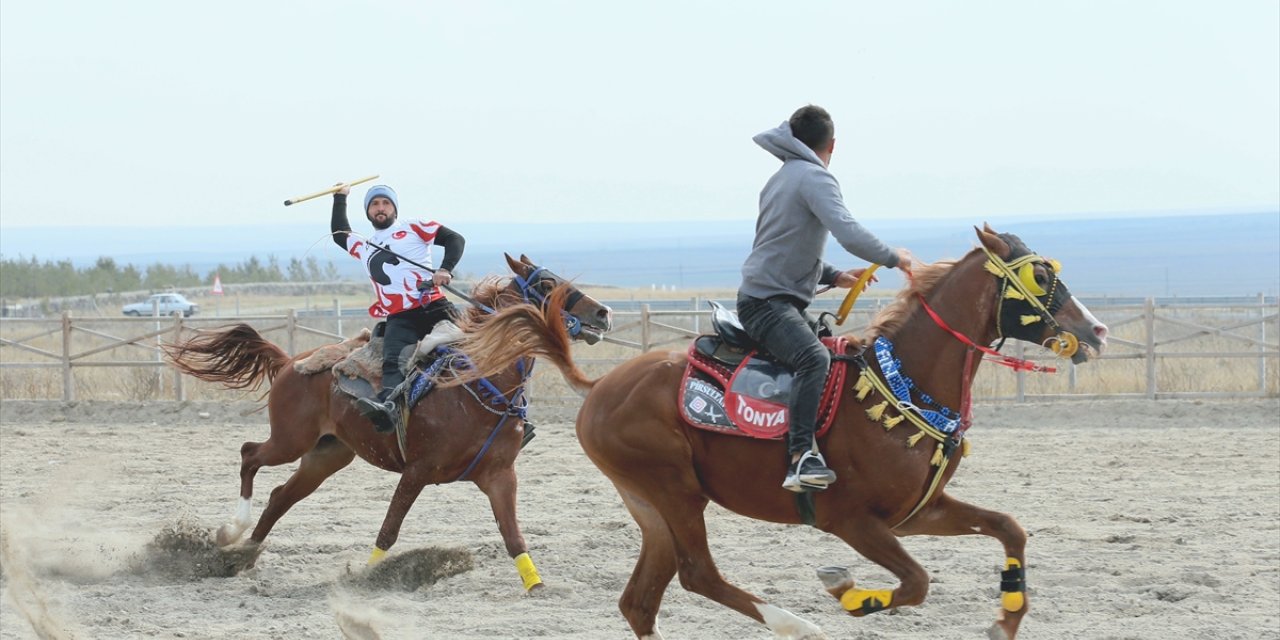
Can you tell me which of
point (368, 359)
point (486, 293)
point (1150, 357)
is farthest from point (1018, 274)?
point (1150, 357)

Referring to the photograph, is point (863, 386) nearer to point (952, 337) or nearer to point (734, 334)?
point (952, 337)

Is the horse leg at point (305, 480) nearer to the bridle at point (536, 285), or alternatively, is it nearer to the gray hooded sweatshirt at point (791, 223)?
the bridle at point (536, 285)

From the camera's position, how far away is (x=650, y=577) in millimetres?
6559

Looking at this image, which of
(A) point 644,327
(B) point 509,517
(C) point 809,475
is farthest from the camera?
(A) point 644,327

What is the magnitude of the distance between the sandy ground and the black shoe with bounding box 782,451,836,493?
1463 mm

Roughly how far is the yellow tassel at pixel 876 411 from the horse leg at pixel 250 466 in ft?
15.1

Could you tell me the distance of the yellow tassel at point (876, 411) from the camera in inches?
243

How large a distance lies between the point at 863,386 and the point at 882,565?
778 millimetres

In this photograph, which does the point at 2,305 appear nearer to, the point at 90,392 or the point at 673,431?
the point at 90,392

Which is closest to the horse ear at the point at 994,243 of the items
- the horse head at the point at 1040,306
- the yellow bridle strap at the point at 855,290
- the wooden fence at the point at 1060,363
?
the horse head at the point at 1040,306

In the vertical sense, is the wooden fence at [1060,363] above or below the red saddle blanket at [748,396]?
below

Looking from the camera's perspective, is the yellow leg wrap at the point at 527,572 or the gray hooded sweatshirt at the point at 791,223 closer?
the gray hooded sweatshirt at the point at 791,223

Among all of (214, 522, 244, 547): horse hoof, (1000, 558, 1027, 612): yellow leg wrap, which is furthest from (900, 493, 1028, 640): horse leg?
(214, 522, 244, 547): horse hoof

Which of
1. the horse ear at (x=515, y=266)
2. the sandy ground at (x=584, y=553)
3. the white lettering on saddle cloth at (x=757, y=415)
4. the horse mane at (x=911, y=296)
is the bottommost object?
the sandy ground at (x=584, y=553)
